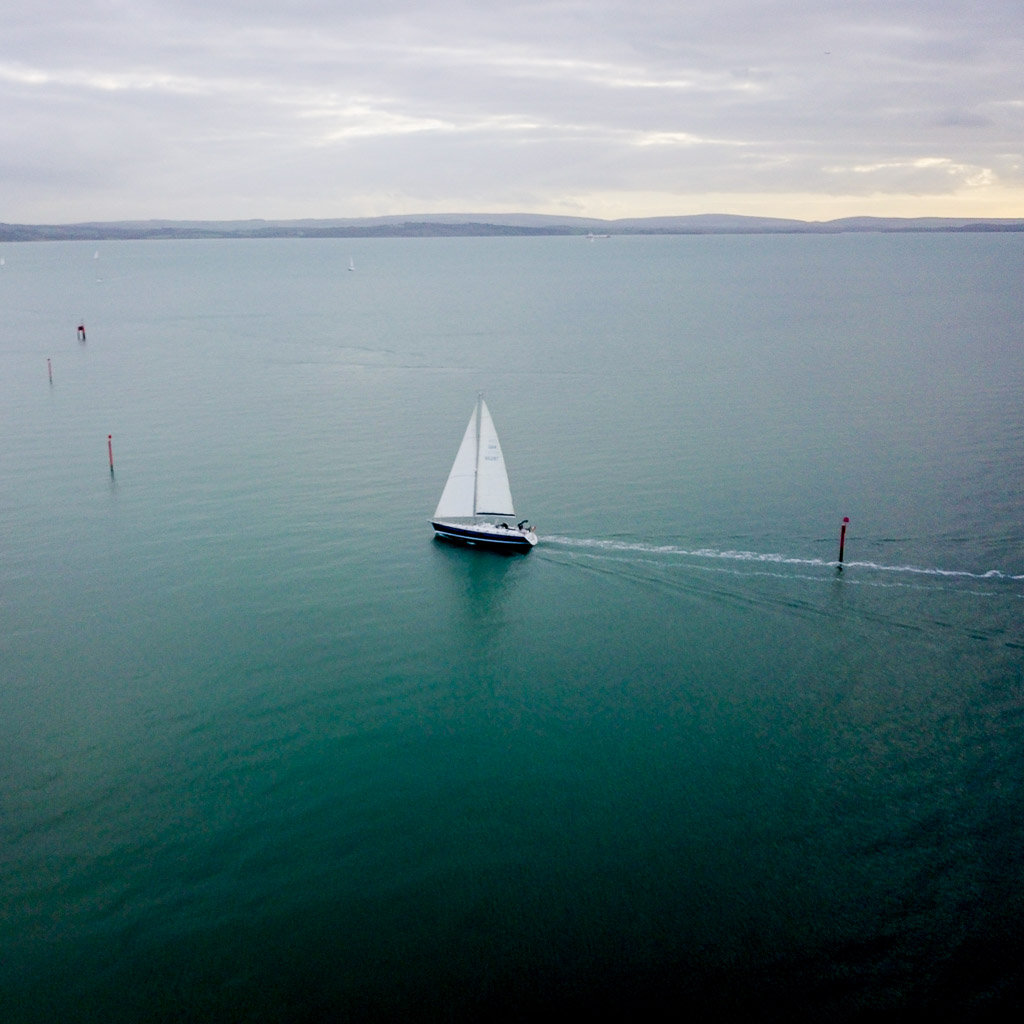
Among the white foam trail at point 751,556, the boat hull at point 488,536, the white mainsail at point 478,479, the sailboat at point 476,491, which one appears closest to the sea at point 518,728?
the white foam trail at point 751,556

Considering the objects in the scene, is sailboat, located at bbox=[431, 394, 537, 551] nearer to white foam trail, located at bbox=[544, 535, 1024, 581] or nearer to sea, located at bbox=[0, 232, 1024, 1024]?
sea, located at bbox=[0, 232, 1024, 1024]

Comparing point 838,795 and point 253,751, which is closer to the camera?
point 838,795

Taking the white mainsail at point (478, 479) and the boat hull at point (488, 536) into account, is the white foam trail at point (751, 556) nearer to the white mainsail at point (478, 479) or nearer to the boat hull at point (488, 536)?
the boat hull at point (488, 536)

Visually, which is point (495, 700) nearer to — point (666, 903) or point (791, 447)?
point (666, 903)

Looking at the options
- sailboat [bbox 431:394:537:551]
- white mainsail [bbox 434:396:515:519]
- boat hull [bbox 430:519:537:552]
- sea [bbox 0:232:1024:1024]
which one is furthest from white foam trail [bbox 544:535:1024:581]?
white mainsail [bbox 434:396:515:519]

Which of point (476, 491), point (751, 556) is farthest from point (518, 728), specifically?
point (476, 491)

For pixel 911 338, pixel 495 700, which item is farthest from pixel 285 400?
pixel 911 338
